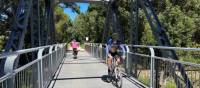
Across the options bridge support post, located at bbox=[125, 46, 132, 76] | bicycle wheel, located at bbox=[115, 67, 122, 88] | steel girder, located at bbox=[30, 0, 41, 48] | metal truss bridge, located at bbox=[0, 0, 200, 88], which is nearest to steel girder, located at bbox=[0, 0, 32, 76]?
metal truss bridge, located at bbox=[0, 0, 200, 88]

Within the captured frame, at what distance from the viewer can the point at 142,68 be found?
498 inches

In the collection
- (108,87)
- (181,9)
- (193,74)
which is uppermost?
(181,9)

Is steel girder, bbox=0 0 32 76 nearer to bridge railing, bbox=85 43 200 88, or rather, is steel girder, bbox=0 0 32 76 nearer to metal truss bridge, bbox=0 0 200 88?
metal truss bridge, bbox=0 0 200 88

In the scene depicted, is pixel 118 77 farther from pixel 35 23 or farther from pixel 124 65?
pixel 35 23

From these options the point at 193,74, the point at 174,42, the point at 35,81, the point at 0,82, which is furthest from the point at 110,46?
the point at 174,42

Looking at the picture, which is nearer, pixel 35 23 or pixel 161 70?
pixel 161 70

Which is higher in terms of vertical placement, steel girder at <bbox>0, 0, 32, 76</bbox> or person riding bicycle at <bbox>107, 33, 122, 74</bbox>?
steel girder at <bbox>0, 0, 32, 76</bbox>

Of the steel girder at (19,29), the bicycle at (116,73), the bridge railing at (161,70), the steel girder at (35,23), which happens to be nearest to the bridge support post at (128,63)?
the bridge railing at (161,70)

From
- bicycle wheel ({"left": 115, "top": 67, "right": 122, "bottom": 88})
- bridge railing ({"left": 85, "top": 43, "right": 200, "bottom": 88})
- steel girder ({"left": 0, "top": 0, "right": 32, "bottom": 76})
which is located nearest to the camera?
bridge railing ({"left": 85, "top": 43, "right": 200, "bottom": 88})

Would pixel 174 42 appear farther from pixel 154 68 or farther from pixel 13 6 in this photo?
pixel 154 68

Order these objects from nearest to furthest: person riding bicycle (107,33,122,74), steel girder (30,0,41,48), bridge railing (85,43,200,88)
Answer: bridge railing (85,43,200,88), person riding bicycle (107,33,122,74), steel girder (30,0,41,48)

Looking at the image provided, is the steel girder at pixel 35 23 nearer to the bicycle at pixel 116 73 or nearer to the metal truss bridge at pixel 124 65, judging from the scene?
the metal truss bridge at pixel 124 65

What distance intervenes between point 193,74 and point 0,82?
3.76 meters

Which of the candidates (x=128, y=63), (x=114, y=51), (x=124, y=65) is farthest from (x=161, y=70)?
(x=124, y=65)
